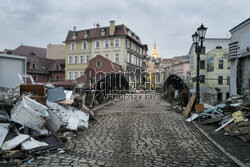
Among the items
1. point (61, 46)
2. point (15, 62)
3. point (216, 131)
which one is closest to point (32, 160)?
point (216, 131)

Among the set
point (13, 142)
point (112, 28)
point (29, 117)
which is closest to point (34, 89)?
point (29, 117)

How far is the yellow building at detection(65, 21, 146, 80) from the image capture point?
3906 cm

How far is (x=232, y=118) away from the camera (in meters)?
7.92

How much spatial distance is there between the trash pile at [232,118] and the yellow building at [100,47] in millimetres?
29431

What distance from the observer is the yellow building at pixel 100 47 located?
39062mm

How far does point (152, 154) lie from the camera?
210 inches

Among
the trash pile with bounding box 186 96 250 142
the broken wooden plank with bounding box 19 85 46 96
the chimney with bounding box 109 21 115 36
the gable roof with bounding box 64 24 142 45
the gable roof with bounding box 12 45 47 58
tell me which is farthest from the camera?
the gable roof with bounding box 12 45 47 58

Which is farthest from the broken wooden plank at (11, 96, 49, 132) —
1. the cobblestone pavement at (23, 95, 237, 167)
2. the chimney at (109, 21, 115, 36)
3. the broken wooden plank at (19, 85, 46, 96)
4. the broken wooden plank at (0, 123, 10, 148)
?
the chimney at (109, 21, 115, 36)

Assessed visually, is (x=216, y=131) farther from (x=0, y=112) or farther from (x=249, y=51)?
(x=0, y=112)

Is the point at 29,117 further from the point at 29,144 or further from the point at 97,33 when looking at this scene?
the point at 97,33

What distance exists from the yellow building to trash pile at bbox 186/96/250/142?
29.4 metres

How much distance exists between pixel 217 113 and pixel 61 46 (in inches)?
2018

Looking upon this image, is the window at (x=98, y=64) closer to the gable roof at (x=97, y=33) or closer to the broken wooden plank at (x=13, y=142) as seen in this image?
the gable roof at (x=97, y=33)

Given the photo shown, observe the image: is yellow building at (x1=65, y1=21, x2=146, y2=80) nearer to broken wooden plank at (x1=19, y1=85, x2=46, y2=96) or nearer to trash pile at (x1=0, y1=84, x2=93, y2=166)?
broken wooden plank at (x1=19, y1=85, x2=46, y2=96)
